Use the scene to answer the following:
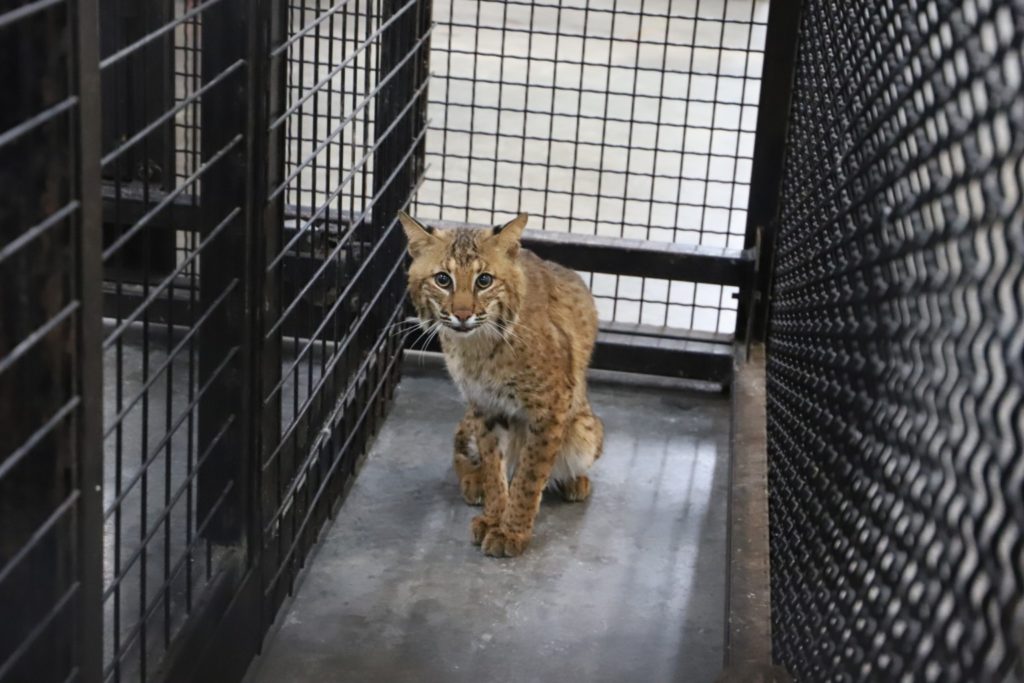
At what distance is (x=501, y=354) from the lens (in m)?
3.74

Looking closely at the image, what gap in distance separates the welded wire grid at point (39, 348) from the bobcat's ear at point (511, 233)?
195 centimetres

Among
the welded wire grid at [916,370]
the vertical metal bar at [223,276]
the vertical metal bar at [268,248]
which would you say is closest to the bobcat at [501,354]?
the vertical metal bar at [268,248]

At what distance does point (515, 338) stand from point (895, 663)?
2429 millimetres

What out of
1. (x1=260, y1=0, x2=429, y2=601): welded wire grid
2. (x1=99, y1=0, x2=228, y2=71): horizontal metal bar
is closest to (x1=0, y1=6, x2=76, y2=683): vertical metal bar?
(x1=99, y1=0, x2=228, y2=71): horizontal metal bar

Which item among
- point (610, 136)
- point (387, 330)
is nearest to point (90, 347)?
point (387, 330)

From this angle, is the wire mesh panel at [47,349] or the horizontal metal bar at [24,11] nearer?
the horizontal metal bar at [24,11]

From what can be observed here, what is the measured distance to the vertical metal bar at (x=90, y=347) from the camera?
5.81 feet

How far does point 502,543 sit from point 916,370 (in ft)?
7.72

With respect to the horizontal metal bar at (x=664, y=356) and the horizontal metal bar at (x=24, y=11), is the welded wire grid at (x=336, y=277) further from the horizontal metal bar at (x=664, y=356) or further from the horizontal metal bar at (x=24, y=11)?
the horizontal metal bar at (x=24, y=11)

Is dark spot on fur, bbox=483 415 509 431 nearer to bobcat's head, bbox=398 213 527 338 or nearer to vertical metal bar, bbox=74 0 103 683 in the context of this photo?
bobcat's head, bbox=398 213 527 338

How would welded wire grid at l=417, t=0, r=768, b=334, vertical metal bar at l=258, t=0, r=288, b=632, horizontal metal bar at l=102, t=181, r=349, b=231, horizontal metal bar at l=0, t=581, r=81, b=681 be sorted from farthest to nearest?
welded wire grid at l=417, t=0, r=768, b=334 < horizontal metal bar at l=102, t=181, r=349, b=231 < vertical metal bar at l=258, t=0, r=288, b=632 < horizontal metal bar at l=0, t=581, r=81, b=681

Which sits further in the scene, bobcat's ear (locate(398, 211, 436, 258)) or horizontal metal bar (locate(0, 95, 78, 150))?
bobcat's ear (locate(398, 211, 436, 258))

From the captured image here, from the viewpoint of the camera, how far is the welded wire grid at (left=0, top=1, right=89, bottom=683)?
1722mm

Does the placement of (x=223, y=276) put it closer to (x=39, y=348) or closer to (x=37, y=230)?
(x=39, y=348)
